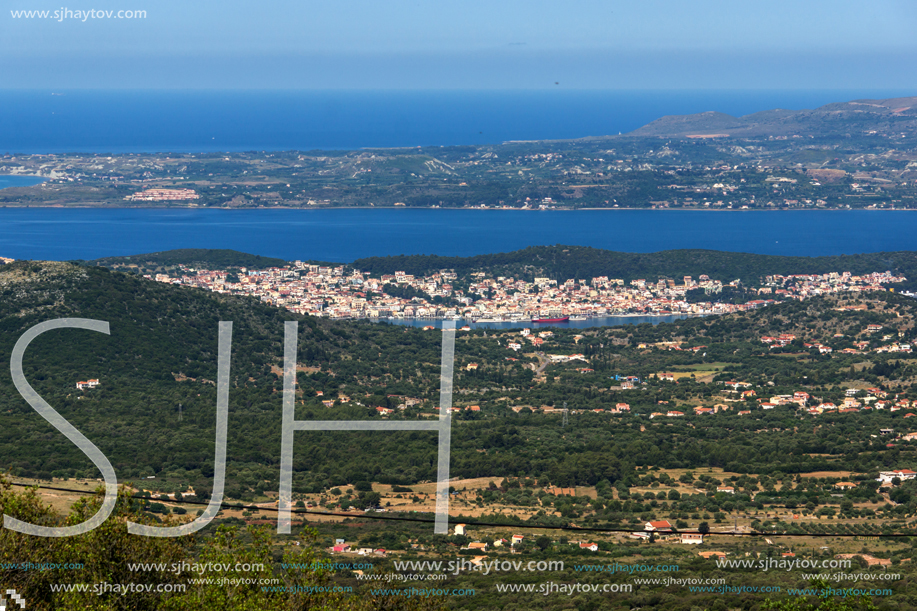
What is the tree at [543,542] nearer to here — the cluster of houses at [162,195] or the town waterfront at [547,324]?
the town waterfront at [547,324]

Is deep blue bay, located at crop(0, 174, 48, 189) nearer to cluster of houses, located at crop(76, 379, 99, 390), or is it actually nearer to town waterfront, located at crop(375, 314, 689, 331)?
town waterfront, located at crop(375, 314, 689, 331)

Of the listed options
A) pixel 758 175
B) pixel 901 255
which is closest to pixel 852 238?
pixel 901 255

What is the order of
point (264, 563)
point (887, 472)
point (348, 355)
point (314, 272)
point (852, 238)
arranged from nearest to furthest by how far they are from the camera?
point (264, 563), point (887, 472), point (348, 355), point (314, 272), point (852, 238)

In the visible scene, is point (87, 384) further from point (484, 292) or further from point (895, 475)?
point (484, 292)

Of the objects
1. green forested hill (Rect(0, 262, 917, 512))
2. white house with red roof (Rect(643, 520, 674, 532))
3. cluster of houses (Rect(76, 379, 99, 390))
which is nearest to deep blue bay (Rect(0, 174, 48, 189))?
green forested hill (Rect(0, 262, 917, 512))

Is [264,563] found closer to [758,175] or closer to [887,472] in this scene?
[887,472]

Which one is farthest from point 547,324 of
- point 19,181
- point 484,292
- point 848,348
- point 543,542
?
point 19,181

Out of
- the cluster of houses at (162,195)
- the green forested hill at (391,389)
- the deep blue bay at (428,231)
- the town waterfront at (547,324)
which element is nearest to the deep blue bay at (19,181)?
the cluster of houses at (162,195)
